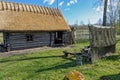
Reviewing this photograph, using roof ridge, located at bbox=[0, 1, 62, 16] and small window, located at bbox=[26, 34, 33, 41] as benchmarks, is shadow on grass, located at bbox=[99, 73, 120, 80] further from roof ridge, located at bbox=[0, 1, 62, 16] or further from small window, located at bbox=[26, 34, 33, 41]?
roof ridge, located at bbox=[0, 1, 62, 16]

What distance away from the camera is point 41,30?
25891 millimetres

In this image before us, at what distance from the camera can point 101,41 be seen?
1702 centimetres

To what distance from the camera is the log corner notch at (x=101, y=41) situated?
1543 cm

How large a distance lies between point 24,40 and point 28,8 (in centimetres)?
490

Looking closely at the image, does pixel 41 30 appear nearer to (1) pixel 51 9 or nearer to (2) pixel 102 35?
(1) pixel 51 9

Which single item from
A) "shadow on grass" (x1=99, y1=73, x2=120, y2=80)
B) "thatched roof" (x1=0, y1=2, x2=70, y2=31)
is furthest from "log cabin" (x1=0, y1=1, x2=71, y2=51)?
"shadow on grass" (x1=99, y1=73, x2=120, y2=80)

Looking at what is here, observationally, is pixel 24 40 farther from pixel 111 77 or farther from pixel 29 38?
pixel 111 77

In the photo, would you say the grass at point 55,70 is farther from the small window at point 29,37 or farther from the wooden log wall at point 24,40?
the small window at point 29,37

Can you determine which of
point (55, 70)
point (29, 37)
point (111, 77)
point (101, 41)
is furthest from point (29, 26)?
point (111, 77)

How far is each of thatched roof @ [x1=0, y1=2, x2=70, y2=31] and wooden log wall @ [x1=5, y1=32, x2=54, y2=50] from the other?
3.49ft

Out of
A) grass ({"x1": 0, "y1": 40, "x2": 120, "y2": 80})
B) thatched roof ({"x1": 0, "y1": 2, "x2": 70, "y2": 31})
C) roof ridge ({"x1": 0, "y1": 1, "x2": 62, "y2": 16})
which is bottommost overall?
grass ({"x1": 0, "y1": 40, "x2": 120, "y2": 80})

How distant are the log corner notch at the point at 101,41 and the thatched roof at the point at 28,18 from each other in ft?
31.5

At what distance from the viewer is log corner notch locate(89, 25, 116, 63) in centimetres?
1543

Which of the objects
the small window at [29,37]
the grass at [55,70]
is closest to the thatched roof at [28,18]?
the small window at [29,37]
